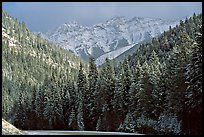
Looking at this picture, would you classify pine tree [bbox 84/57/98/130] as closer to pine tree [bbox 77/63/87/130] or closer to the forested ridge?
the forested ridge

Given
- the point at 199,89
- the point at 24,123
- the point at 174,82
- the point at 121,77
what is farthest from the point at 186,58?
the point at 24,123

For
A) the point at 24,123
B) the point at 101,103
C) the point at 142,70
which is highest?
the point at 142,70

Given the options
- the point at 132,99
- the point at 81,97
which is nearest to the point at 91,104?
the point at 81,97

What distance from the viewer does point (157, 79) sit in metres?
56.2

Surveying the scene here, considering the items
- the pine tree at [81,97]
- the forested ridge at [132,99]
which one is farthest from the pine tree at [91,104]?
the pine tree at [81,97]

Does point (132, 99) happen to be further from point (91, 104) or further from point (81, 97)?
point (81, 97)

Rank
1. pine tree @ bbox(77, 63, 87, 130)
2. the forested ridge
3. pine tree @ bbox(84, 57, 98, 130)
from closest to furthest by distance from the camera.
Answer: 1. the forested ridge
2. pine tree @ bbox(84, 57, 98, 130)
3. pine tree @ bbox(77, 63, 87, 130)

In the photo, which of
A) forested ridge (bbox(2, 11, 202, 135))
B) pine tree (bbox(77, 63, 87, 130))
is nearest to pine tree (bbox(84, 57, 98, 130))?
forested ridge (bbox(2, 11, 202, 135))

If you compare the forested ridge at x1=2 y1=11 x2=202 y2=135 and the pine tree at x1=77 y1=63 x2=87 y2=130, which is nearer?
the forested ridge at x1=2 y1=11 x2=202 y2=135

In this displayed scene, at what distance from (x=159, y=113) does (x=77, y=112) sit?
2434cm

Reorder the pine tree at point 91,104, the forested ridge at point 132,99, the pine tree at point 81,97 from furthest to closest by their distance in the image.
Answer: the pine tree at point 81,97, the pine tree at point 91,104, the forested ridge at point 132,99

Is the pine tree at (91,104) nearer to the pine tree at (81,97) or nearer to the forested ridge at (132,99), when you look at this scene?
the forested ridge at (132,99)

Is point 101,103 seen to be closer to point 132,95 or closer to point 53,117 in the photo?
point 132,95

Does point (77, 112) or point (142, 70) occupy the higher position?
point (142, 70)
